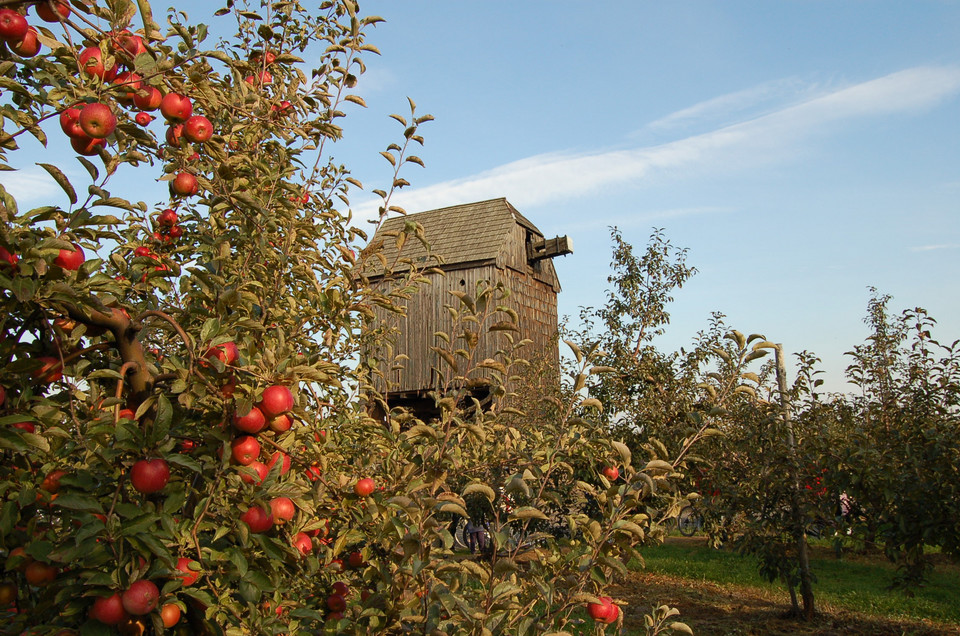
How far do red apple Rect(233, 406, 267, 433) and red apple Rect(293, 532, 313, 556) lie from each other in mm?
453

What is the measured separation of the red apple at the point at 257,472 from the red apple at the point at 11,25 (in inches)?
46.8

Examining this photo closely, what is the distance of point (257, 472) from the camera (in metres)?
1.53

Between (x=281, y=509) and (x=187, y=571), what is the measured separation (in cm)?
25

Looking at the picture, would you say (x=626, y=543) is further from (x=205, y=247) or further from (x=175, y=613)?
(x=205, y=247)

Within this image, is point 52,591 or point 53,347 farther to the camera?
point 53,347

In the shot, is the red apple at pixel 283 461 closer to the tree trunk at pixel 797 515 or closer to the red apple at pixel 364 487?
the red apple at pixel 364 487

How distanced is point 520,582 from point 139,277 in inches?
63.3

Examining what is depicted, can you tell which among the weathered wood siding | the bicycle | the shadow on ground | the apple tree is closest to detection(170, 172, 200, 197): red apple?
the apple tree

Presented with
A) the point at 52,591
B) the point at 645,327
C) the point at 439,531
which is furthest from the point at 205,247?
the point at 645,327

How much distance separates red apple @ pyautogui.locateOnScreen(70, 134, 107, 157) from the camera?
1.73 metres

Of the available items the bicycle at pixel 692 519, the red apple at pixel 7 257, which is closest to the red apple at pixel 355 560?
the red apple at pixel 7 257

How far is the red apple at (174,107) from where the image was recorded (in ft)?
6.27

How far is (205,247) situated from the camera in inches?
82.1

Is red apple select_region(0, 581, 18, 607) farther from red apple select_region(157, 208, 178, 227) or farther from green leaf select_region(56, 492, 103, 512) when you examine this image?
red apple select_region(157, 208, 178, 227)
